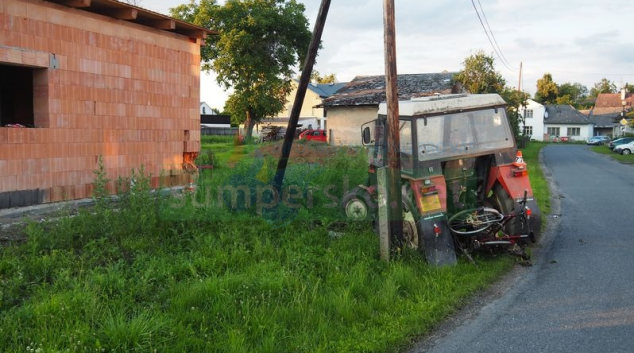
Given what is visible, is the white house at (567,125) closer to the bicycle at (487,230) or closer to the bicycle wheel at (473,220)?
the bicycle at (487,230)

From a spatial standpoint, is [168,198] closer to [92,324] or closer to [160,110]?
[92,324]

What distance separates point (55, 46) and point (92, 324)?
852 centimetres

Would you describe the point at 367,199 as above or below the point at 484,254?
above

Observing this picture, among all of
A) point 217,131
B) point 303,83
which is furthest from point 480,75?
point 217,131

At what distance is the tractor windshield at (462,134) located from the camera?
8031mm

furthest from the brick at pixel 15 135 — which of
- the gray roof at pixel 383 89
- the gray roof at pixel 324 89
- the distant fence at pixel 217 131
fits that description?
the gray roof at pixel 324 89

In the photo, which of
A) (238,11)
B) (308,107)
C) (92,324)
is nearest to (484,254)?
(92,324)

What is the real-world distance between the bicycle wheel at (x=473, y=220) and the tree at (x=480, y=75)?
80.9 feet

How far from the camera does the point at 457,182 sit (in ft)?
27.9

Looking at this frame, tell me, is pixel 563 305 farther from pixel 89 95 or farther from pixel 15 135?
pixel 89 95

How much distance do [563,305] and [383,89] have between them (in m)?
23.8

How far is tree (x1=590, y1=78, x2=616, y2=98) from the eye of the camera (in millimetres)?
124662

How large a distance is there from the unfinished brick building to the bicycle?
8459 millimetres

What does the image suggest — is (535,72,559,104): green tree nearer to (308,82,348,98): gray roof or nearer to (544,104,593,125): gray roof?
(544,104,593,125): gray roof
